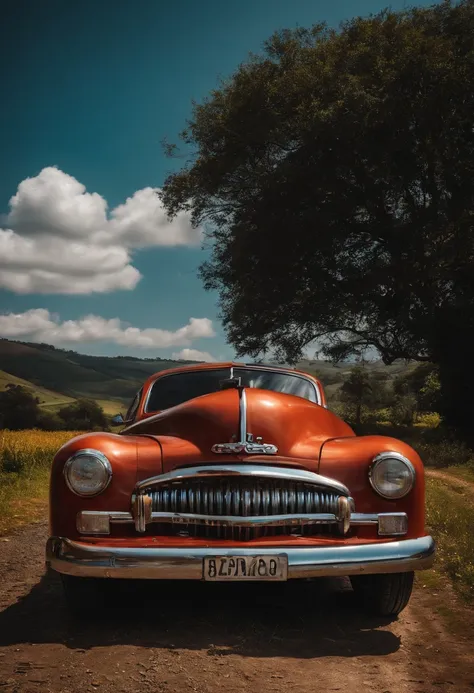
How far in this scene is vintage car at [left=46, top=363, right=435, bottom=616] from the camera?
3.68 m

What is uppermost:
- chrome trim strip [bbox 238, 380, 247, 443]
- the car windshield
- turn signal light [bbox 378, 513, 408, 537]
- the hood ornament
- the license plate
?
the car windshield

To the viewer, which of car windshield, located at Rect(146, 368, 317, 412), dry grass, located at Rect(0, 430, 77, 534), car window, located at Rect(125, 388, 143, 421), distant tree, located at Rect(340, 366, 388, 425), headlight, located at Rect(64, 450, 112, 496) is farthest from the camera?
distant tree, located at Rect(340, 366, 388, 425)

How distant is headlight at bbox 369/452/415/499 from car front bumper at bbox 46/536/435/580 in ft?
1.03

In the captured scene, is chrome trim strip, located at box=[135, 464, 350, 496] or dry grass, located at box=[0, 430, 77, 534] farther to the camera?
dry grass, located at box=[0, 430, 77, 534]

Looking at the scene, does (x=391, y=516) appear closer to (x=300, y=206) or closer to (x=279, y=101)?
(x=300, y=206)

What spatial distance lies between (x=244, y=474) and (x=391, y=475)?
3.00ft

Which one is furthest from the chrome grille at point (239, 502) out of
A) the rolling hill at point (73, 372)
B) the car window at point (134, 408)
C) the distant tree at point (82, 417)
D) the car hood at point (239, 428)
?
the rolling hill at point (73, 372)

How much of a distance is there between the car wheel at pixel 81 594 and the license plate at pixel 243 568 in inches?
34.8

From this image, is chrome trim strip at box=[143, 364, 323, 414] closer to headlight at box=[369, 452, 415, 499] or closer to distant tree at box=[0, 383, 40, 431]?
headlight at box=[369, 452, 415, 499]

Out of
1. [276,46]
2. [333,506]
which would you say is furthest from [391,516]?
[276,46]

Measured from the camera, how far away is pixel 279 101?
68.2 ft

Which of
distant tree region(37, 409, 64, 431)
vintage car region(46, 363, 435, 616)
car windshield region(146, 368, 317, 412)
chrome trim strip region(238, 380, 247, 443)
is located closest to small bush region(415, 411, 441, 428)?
distant tree region(37, 409, 64, 431)

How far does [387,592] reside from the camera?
4223 millimetres

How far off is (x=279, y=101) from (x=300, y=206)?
10.8 feet
